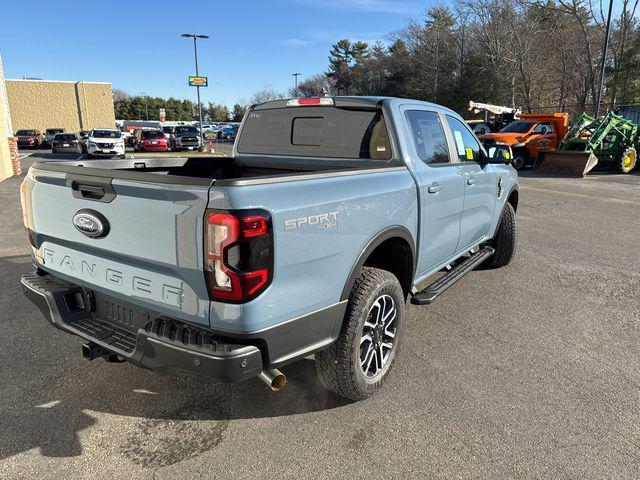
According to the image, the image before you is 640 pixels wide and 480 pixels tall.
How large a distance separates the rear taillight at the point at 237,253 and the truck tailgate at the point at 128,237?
6 centimetres

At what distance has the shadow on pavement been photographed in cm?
257

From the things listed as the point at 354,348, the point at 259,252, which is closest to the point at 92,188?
the point at 259,252

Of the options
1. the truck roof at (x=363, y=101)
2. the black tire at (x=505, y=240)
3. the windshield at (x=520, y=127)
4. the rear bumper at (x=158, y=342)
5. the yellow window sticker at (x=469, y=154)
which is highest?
the truck roof at (x=363, y=101)

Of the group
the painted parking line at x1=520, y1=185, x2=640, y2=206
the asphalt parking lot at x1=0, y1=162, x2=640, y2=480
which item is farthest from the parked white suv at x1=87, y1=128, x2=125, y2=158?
the asphalt parking lot at x1=0, y1=162, x2=640, y2=480

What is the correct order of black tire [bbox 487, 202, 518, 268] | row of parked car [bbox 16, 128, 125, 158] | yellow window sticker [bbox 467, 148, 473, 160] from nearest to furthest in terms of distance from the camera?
yellow window sticker [bbox 467, 148, 473, 160], black tire [bbox 487, 202, 518, 268], row of parked car [bbox 16, 128, 125, 158]

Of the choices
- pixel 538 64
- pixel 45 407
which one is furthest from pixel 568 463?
pixel 538 64

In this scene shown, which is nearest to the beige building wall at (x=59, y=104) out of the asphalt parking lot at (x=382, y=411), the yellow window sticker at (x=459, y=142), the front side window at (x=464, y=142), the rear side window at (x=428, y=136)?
the asphalt parking lot at (x=382, y=411)

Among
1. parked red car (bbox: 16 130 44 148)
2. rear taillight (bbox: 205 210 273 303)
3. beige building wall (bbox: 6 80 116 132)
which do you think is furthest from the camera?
beige building wall (bbox: 6 80 116 132)

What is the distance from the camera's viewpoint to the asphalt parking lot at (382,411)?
7.97 ft

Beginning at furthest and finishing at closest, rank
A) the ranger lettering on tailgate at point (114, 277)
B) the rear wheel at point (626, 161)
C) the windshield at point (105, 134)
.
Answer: the windshield at point (105, 134), the rear wheel at point (626, 161), the ranger lettering on tailgate at point (114, 277)

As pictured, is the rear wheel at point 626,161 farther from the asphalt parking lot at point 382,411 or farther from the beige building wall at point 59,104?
the beige building wall at point 59,104

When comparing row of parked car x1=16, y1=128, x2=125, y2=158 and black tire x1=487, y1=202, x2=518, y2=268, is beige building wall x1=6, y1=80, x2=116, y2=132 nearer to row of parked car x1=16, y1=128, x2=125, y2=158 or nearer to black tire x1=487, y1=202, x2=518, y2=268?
row of parked car x1=16, y1=128, x2=125, y2=158

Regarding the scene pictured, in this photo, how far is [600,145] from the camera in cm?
1761

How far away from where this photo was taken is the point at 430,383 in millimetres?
3209
